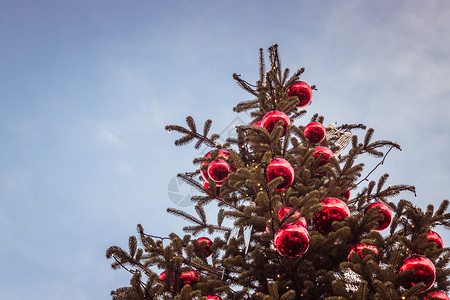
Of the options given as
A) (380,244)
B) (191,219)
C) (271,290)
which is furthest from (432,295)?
(191,219)

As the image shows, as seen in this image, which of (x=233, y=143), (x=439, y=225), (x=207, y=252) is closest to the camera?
(x=439, y=225)

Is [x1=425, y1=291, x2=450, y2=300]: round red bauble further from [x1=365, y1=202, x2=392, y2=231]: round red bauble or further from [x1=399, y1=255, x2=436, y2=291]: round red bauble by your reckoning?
[x1=365, y1=202, x2=392, y2=231]: round red bauble

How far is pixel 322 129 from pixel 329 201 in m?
1.64

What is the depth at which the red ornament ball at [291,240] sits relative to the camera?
334 cm

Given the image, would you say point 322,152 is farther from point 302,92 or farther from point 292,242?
point 292,242

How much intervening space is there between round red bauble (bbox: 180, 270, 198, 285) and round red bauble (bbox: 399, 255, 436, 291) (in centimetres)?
210

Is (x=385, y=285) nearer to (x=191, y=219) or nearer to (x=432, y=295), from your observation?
(x=432, y=295)

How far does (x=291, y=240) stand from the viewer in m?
3.34

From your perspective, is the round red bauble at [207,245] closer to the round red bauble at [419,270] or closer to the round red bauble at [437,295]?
the round red bauble at [419,270]

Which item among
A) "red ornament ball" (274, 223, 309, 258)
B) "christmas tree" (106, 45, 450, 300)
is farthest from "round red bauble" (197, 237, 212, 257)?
"red ornament ball" (274, 223, 309, 258)

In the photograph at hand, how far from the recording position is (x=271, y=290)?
122 inches

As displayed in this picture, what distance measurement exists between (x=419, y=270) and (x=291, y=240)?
1138 millimetres

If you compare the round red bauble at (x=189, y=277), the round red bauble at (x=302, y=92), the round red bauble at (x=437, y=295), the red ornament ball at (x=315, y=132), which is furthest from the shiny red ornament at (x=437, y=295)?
the round red bauble at (x=302, y=92)

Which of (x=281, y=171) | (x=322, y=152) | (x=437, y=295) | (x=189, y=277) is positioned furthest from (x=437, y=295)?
(x=189, y=277)
